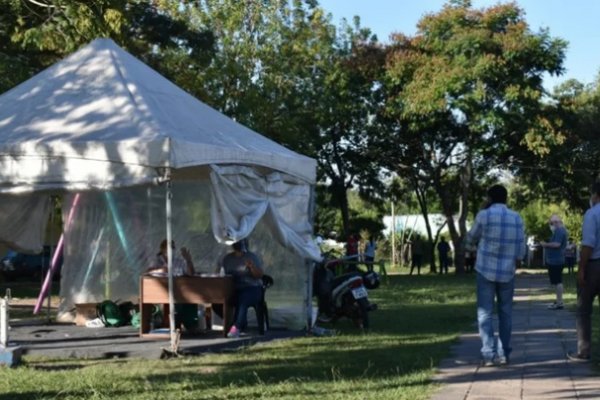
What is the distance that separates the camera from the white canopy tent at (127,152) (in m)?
11.9

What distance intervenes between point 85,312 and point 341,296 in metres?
4.18

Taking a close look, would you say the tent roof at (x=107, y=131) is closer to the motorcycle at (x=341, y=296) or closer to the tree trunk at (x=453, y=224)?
the motorcycle at (x=341, y=296)

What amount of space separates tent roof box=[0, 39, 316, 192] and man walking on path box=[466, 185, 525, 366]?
11.8 ft

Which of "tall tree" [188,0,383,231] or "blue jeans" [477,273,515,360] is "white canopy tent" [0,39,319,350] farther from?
"tall tree" [188,0,383,231]

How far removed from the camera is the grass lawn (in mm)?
8859

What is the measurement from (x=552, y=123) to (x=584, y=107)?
9.28 metres

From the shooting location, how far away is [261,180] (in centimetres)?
1363

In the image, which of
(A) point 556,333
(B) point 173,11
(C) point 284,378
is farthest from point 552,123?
(C) point 284,378

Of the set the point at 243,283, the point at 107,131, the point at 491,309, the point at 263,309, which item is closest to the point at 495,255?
the point at 491,309

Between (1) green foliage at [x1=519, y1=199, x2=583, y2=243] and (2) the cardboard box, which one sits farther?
(1) green foliage at [x1=519, y1=199, x2=583, y2=243]

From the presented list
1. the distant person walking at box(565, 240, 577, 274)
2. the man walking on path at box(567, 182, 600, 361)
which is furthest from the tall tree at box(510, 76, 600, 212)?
the man walking on path at box(567, 182, 600, 361)

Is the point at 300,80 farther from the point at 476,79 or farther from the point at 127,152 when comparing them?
the point at 127,152

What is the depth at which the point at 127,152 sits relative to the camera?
11.7 meters

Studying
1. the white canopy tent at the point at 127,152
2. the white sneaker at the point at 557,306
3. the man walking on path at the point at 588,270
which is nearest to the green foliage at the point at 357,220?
the white sneaker at the point at 557,306
